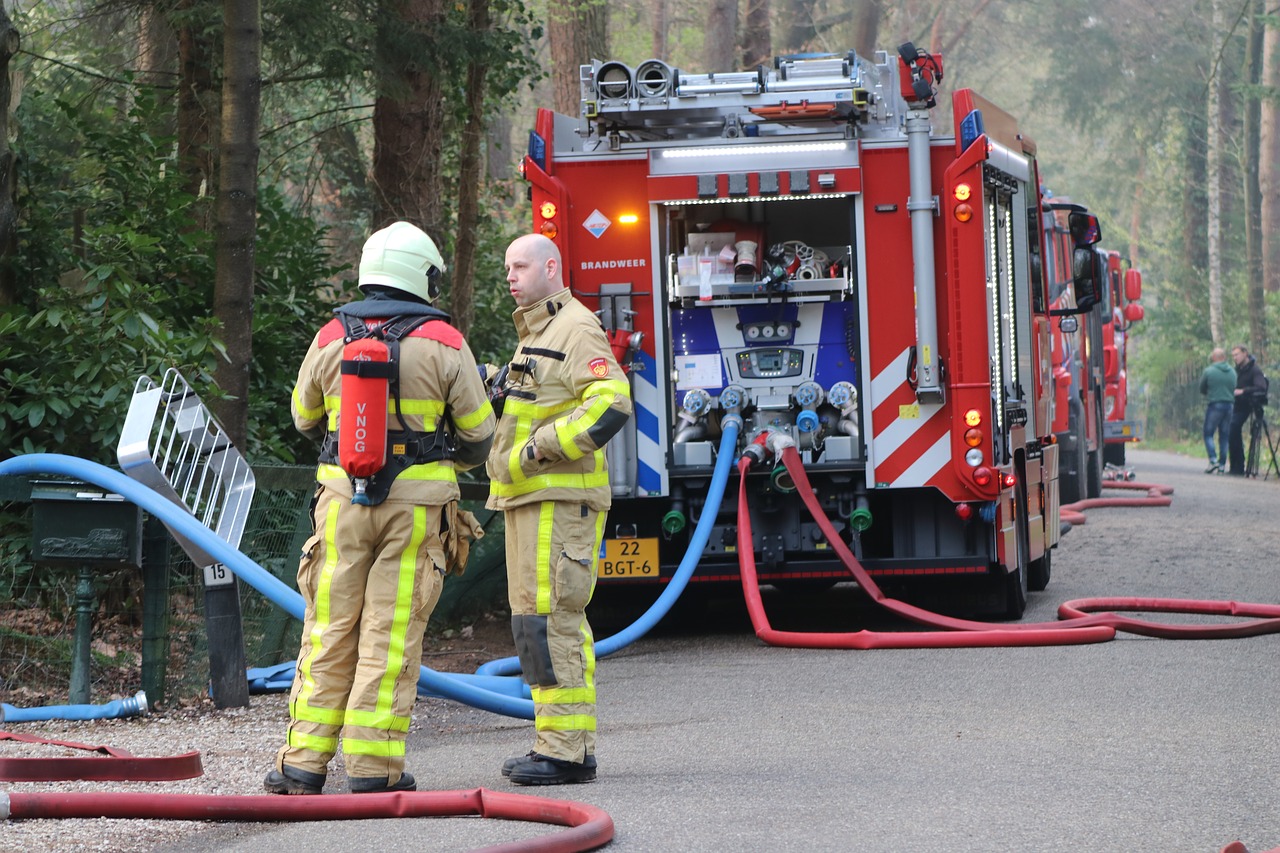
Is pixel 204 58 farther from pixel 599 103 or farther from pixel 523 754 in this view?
pixel 523 754

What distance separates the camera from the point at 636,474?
991 cm

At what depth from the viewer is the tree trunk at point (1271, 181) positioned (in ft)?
116

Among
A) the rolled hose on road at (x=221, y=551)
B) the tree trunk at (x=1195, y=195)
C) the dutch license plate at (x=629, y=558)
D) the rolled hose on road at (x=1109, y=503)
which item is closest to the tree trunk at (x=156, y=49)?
the dutch license plate at (x=629, y=558)

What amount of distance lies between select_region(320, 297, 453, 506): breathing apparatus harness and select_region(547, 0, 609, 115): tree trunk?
13.6 meters

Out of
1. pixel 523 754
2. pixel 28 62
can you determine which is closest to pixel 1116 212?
pixel 28 62

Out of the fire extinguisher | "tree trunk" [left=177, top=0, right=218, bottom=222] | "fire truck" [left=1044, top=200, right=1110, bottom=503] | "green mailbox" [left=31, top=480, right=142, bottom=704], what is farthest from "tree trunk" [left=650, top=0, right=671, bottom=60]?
the fire extinguisher

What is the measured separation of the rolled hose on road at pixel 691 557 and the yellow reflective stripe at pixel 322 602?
2.94 m

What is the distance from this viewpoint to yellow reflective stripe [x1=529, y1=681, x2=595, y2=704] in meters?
6.06

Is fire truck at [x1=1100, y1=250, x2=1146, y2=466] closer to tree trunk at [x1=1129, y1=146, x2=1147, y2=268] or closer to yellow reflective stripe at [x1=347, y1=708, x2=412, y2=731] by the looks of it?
yellow reflective stripe at [x1=347, y1=708, x2=412, y2=731]

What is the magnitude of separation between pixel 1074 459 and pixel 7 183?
43.4 ft

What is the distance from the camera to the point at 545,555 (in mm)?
6086

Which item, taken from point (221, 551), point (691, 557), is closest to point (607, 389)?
point (221, 551)

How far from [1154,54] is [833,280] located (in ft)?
125

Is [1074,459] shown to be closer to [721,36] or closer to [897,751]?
[721,36]
